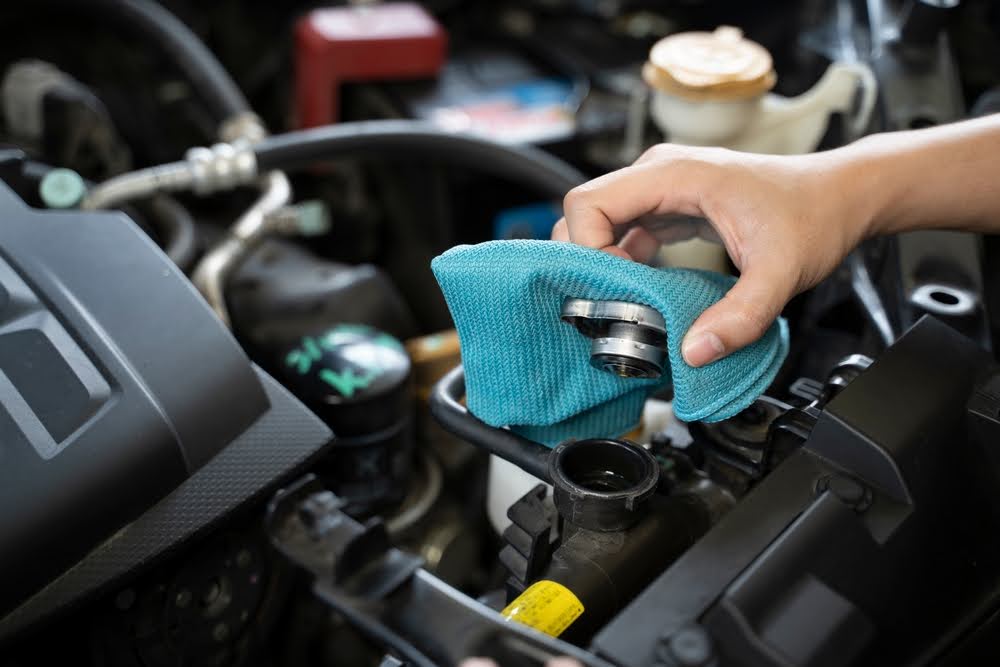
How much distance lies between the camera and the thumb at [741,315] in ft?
1.76

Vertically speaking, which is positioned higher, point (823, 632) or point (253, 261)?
point (823, 632)

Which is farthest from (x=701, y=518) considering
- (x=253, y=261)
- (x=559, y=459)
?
(x=253, y=261)

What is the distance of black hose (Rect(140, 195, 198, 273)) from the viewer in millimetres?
982

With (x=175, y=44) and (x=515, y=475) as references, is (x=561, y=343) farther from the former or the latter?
(x=175, y=44)

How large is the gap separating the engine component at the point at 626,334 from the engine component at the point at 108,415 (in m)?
0.22

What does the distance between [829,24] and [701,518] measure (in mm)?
782

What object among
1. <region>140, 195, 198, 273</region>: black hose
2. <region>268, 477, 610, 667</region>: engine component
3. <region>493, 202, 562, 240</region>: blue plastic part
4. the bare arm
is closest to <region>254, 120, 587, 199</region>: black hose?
<region>140, 195, 198, 273</region>: black hose

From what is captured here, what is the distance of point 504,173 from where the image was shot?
1.03 m

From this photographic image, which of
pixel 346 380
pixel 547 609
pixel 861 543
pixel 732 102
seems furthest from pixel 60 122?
pixel 861 543

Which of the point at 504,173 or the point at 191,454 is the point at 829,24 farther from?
the point at 191,454

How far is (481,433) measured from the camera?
0.63 metres

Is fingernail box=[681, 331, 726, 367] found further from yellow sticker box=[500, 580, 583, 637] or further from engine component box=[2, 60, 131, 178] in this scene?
engine component box=[2, 60, 131, 178]

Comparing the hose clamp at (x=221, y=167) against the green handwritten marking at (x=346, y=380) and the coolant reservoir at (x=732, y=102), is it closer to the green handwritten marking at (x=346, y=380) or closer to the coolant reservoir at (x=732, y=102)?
the green handwritten marking at (x=346, y=380)

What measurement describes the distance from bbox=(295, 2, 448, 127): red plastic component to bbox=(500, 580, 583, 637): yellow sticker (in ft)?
3.15
